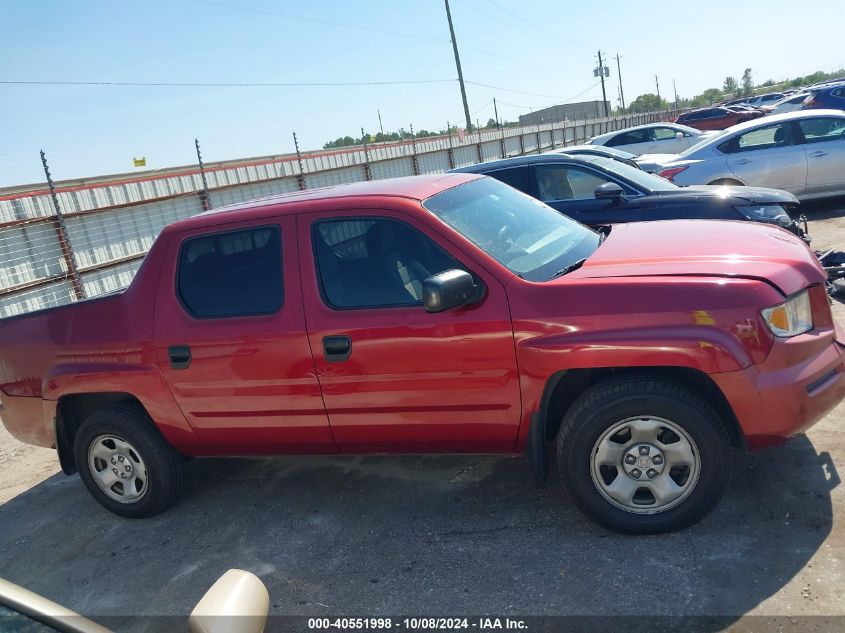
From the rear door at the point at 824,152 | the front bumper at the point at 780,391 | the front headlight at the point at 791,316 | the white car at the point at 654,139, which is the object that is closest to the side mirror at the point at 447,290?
the front bumper at the point at 780,391

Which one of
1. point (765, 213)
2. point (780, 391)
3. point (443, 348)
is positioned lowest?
point (780, 391)

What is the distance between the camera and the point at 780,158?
10.1 m

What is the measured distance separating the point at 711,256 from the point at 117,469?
12.3 feet

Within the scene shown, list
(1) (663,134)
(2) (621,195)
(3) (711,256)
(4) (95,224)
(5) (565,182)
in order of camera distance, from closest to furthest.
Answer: (3) (711,256) → (2) (621,195) → (5) (565,182) → (4) (95,224) → (1) (663,134)

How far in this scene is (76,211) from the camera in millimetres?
10039

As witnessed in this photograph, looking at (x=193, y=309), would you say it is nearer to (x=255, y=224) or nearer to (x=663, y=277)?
(x=255, y=224)

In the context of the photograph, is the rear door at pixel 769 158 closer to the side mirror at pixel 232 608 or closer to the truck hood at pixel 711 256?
the truck hood at pixel 711 256

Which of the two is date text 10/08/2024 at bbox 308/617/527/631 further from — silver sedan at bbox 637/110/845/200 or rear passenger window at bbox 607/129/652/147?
rear passenger window at bbox 607/129/652/147

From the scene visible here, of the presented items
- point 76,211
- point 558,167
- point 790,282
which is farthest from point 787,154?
point 76,211

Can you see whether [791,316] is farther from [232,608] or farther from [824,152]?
[824,152]

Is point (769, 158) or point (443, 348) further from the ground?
point (769, 158)

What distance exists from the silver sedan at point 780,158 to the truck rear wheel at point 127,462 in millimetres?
8190

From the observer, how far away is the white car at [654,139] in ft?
57.9

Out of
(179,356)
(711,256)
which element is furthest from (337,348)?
(711,256)
